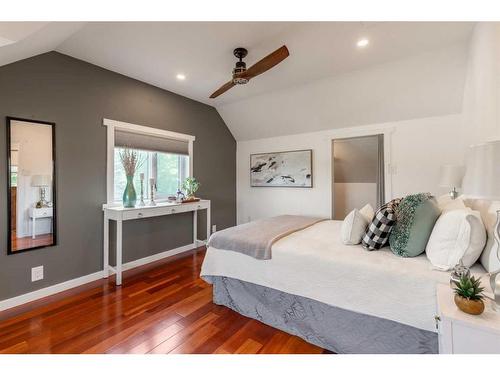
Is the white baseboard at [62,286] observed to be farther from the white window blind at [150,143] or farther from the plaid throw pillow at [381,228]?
the plaid throw pillow at [381,228]

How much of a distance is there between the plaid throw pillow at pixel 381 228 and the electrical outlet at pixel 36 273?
3026 mm

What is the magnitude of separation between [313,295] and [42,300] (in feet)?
8.42

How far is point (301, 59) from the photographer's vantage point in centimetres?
265

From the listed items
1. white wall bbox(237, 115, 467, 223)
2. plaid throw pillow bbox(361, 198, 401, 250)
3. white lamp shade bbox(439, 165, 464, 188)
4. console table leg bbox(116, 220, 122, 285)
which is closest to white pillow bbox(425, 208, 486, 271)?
plaid throw pillow bbox(361, 198, 401, 250)

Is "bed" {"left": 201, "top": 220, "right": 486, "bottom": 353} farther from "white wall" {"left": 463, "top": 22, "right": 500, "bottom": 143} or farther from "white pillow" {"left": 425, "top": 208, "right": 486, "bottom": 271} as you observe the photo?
"white wall" {"left": 463, "top": 22, "right": 500, "bottom": 143}

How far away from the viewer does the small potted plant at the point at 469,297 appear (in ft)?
3.17

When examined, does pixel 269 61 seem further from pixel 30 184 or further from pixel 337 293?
pixel 30 184

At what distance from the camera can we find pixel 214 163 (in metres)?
4.41

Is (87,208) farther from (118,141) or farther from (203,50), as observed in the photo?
(203,50)

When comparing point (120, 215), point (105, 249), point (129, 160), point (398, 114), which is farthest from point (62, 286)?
point (398, 114)

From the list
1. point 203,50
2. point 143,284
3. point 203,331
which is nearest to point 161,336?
point 203,331

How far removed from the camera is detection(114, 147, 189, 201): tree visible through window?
312 cm

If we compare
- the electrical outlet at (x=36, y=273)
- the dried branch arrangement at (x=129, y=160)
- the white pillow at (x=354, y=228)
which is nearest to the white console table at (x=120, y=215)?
the dried branch arrangement at (x=129, y=160)
